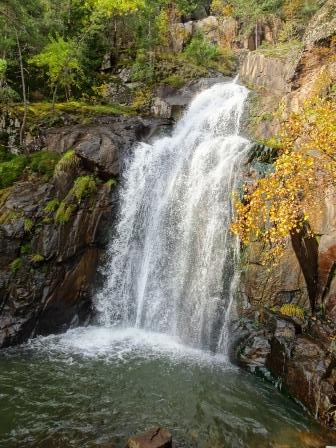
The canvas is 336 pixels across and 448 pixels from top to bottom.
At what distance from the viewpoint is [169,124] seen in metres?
20.7

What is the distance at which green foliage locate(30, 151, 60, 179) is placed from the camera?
49.5 feet

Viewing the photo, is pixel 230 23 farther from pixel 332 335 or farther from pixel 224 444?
pixel 224 444

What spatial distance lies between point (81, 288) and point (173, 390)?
5653 mm

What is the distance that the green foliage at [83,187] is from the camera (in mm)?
14133

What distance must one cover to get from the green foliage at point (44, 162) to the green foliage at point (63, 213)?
1820 millimetres

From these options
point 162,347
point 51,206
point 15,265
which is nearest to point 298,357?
point 162,347

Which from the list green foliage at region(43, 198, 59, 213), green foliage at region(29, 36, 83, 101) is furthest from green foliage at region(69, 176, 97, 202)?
green foliage at region(29, 36, 83, 101)

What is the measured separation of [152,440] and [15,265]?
8.07 m

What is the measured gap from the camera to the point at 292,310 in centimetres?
1145

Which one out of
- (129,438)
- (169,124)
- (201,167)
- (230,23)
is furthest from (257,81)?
(129,438)

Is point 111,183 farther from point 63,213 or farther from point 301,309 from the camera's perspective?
point 301,309

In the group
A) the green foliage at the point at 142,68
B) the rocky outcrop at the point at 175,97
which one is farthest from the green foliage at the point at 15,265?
the green foliage at the point at 142,68

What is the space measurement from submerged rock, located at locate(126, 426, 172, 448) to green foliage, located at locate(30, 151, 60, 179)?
10.7 m

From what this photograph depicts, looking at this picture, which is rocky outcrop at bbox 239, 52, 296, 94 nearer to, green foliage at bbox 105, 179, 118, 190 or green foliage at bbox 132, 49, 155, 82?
green foliage at bbox 132, 49, 155, 82
